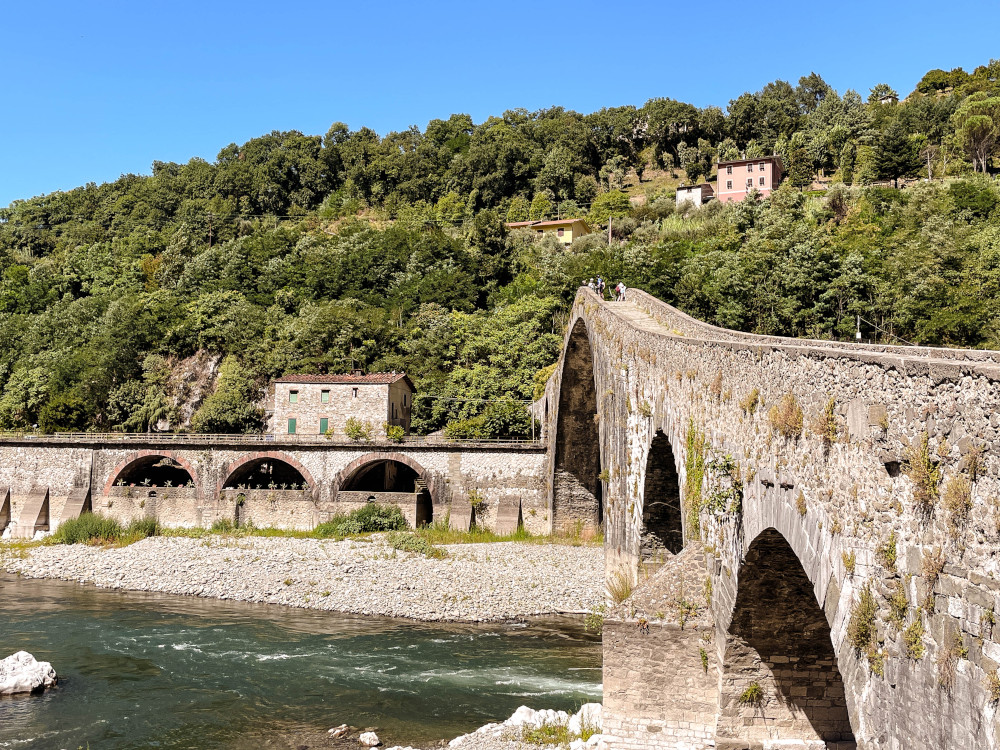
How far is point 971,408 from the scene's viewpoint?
5.49 metres

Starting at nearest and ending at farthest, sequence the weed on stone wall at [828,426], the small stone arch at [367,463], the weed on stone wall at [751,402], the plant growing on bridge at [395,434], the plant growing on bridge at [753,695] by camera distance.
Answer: the weed on stone wall at [828,426] → the weed on stone wall at [751,402] → the plant growing on bridge at [753,695] → the small stone arch at [367,463] → the plant growing on bridge at [395,434]

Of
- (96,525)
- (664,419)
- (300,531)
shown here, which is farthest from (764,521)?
(96,525)

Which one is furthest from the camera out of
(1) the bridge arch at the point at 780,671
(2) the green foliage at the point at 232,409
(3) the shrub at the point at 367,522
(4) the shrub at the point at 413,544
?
(2) the green foliage at the point at 232,409

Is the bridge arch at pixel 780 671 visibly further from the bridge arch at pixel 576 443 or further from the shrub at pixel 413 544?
the shrub at pixel 413 544

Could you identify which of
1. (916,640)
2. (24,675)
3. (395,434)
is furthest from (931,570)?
(395,434)

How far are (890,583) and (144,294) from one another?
71.4 meters

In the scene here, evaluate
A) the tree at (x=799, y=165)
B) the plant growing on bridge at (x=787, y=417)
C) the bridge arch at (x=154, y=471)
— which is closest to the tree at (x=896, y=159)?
the tree at (x=799, y=165)

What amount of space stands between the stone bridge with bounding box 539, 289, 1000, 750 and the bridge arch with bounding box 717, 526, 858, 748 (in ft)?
0.07

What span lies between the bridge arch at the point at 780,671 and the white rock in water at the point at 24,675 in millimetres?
17095

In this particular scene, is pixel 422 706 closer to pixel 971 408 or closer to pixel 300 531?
pixel 971 408

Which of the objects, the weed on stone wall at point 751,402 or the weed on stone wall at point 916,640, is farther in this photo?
the weed on stone wall at point 751,402

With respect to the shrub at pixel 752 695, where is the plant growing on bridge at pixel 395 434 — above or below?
above

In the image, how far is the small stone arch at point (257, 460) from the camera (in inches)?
1756

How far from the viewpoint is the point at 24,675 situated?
2027cm
